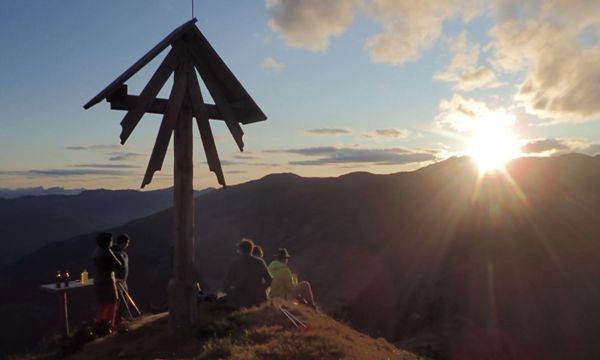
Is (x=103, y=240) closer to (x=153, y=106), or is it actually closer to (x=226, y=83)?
(x=153, y=106)

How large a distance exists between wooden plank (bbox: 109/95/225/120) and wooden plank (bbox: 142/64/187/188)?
12 centimetres

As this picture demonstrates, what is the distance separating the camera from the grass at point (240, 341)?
20.2 feet

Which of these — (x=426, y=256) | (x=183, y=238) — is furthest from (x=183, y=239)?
(x=426, y=256)

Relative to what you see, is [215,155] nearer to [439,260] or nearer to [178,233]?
[178,233]

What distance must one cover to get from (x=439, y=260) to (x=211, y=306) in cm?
3569

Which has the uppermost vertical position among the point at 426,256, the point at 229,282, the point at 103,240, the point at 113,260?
the point at 103,240

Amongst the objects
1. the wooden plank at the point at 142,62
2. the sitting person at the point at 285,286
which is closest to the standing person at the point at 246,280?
the sitting person at the point at 285,286

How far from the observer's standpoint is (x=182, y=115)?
298 inches

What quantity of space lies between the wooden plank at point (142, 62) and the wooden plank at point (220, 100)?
0.39m

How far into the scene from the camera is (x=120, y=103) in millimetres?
7066

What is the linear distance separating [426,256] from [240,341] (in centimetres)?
3944

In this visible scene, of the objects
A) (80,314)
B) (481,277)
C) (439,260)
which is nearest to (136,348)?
(481,277)

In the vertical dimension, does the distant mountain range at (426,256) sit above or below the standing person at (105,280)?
below

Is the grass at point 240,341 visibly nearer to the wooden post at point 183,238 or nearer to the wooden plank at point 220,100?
the wooden post at point 183,238
